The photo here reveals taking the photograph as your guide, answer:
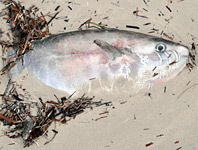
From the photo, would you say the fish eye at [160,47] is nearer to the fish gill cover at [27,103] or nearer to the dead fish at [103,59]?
the dead fish at [103,59]

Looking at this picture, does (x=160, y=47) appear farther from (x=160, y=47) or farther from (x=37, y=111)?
(x=37, y=111)

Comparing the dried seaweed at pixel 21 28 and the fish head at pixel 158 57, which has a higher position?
the dried seaweed at pixel 21 28

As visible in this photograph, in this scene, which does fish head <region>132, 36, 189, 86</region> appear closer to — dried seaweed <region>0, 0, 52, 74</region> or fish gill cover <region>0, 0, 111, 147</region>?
fish gill cover <region>0, 0, 111, 147</region>

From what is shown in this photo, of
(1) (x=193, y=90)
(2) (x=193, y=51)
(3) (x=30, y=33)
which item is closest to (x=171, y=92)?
(1) (x=193, y=90)

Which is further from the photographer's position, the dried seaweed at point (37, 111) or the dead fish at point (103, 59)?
the dried seaweed at point (37, 111)

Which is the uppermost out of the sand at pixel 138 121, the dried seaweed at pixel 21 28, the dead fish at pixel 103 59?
the dried seaweed at pixel 21 28

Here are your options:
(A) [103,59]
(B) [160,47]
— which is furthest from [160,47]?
(A) [103,59]

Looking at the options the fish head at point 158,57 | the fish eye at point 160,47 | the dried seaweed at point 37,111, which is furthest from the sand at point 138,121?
the fish eye at point 160,47

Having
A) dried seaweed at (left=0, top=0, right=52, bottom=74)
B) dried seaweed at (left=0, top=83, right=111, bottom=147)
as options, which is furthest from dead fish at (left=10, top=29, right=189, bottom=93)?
dried seaweed at (left=0, top=83, right=111, bottom=147)
